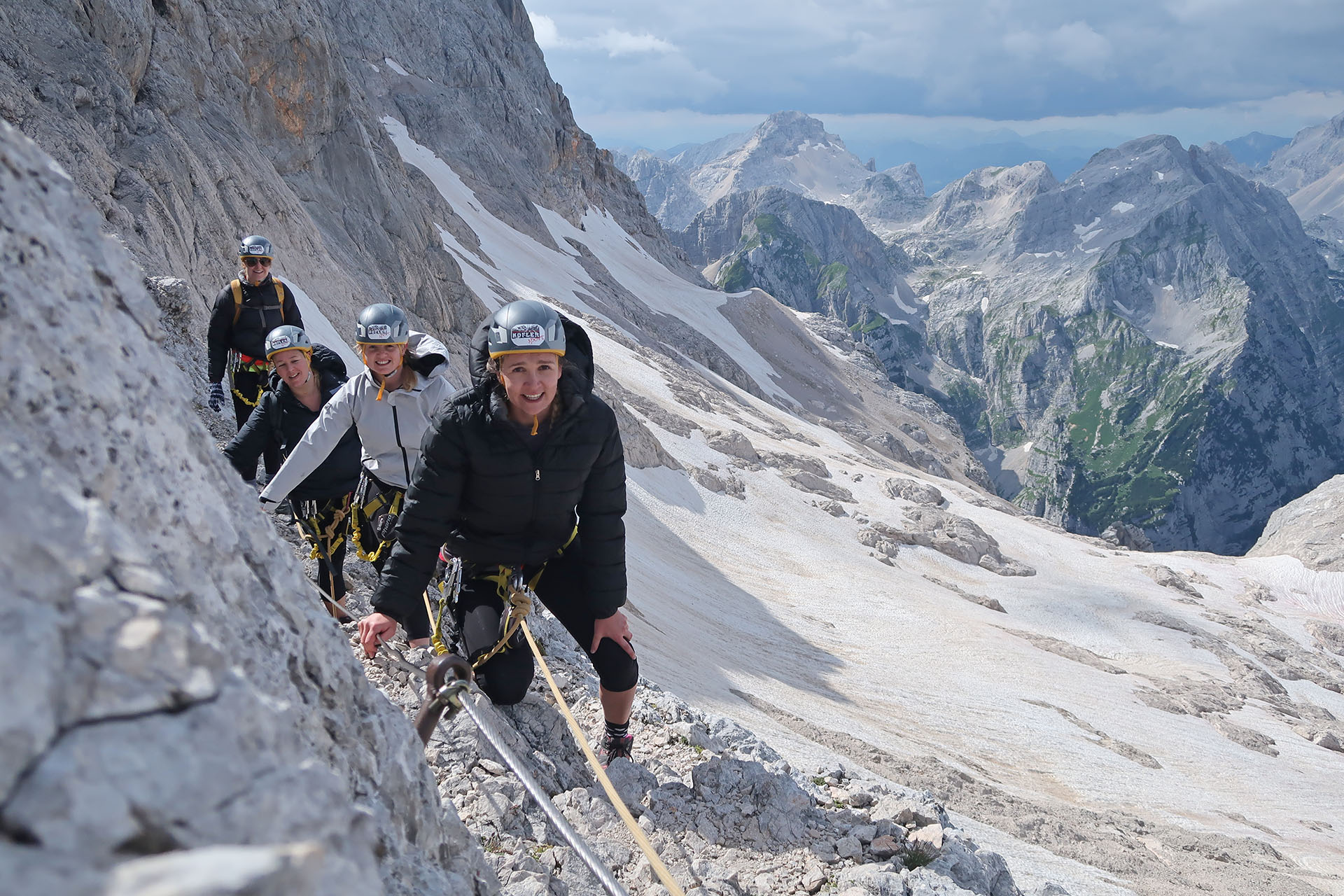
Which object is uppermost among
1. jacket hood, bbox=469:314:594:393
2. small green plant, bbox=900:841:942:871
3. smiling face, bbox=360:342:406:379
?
jacket hood, bbox=469:314:594:393

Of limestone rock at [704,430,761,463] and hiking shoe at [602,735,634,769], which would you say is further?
limestone rock at [704,430,761,463]

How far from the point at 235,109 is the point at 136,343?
25159mm

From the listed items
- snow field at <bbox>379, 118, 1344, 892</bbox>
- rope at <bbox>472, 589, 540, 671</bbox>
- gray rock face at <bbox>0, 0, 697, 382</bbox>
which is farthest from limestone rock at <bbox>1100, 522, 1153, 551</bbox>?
rope at <bbox>472, 589, 540, 671</bbox>

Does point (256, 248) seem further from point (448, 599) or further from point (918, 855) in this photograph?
point (918, 855)

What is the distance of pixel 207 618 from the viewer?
2.42m

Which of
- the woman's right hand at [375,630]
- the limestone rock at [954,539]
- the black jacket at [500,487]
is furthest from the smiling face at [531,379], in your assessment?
the limestone rock at [954,539]

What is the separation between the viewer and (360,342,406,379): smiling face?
6617mm

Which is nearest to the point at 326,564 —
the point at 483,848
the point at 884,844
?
the point at 483,848

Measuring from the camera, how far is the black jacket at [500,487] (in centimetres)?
511

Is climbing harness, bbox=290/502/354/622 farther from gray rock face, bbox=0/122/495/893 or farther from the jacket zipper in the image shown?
gray rock face, bbox=0/122/495/893

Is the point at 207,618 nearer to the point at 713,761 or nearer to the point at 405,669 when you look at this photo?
the point at 405,669

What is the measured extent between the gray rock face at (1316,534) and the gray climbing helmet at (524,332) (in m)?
53.9

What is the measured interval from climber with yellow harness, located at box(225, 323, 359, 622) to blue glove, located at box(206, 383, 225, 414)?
250cm

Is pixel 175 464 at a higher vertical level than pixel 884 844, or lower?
higher
